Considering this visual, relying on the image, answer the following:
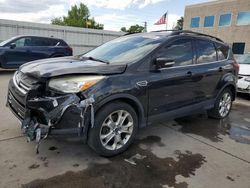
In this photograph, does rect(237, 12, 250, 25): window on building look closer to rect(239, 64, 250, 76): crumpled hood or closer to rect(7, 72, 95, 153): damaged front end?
rect(239, 64, 250, 76): crumpled hood

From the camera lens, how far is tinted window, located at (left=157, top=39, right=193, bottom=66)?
3.42m

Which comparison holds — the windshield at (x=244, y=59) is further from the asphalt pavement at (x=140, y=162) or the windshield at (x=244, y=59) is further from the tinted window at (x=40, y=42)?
the tinted window at (x=40, y=42)

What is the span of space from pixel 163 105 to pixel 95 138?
1.26 metres

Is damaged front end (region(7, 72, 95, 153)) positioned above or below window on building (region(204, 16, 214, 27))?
below

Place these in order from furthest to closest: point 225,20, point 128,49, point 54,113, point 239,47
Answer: point 225,20 < point 239,47 < point 128,49 < point 54,113

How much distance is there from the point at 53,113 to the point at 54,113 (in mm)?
11

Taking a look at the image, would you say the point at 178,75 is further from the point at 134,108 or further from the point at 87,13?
the point at 87,13

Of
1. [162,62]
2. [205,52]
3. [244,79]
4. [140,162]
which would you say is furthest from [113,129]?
[244,79]

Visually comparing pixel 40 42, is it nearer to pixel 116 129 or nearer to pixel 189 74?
pixel 189 74

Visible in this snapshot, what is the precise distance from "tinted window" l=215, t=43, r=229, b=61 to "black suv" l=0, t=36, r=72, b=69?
7.65 metres

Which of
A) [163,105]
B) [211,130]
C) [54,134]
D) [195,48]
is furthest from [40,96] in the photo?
[211,130]

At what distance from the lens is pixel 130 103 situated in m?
3.04

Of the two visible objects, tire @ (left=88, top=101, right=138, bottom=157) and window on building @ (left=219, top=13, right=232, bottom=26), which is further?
window on building @ (left=219, top=13, right=232, bottom=26)

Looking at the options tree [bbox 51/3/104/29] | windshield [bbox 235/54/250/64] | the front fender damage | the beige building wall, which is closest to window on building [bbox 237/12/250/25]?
the beige building wall
